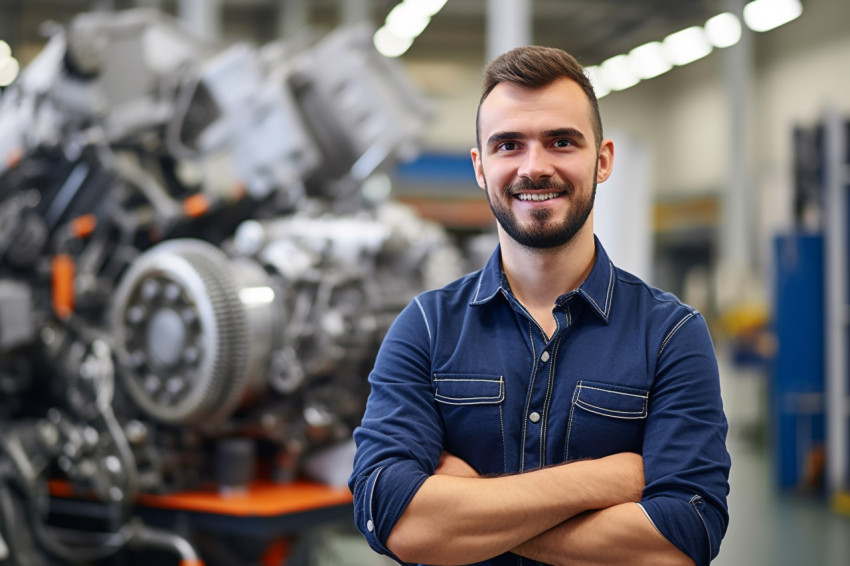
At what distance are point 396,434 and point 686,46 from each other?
535 inches

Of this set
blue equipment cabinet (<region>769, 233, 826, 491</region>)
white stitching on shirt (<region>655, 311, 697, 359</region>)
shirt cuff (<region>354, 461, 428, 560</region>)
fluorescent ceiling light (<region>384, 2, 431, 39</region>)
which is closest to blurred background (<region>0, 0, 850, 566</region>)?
white stitching on shirt (<region>655, 311, 697, 359</region>)

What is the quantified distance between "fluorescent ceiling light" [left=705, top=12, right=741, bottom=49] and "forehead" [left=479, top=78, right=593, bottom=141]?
446 inches

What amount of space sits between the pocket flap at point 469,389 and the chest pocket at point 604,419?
0.13m

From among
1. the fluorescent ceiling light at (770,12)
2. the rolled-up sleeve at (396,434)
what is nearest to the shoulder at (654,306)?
the rolled-up sleeve at (396,434)

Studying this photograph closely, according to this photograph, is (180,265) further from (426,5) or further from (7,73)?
(426,5)

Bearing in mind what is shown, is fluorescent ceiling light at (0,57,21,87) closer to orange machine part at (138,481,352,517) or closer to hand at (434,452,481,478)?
orange machine part at (138,481,352,517)

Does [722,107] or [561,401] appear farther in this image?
[722,107]

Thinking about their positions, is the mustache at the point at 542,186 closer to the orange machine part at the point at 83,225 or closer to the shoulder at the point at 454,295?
the shoulder at the point at 454,295

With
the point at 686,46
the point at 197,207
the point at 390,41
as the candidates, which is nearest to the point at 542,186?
the point at 197,207

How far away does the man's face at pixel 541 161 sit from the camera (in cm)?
146

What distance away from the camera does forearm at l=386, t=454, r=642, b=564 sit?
1440mm

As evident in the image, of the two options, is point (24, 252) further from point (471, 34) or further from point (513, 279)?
point (471, 34)

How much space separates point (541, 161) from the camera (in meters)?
1.46

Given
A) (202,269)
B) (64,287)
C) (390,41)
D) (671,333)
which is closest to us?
(671,333)
